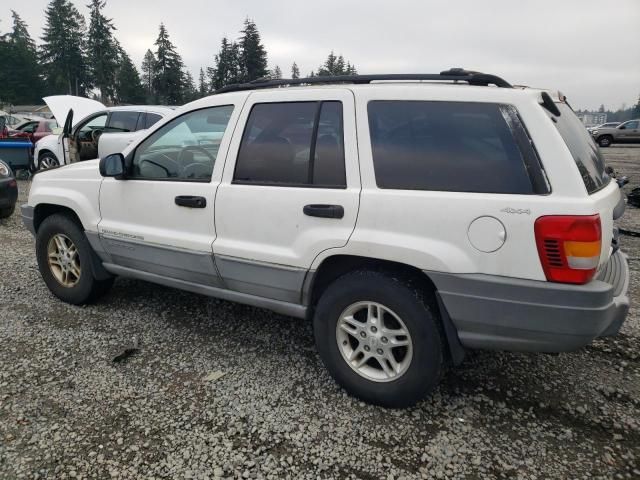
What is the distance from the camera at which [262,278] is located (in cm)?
291

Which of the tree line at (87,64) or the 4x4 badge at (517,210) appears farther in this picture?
the tree line at (87,64)

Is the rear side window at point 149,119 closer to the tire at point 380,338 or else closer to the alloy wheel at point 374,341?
the tire at point 380,338

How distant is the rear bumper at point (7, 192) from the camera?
726 cm

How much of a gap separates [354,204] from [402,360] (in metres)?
0.95

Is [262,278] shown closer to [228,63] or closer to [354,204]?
[354,204]

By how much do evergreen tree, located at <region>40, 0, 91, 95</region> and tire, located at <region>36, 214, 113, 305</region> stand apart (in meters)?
90.5

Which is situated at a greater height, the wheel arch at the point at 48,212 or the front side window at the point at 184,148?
the front side window at the point at 184,148

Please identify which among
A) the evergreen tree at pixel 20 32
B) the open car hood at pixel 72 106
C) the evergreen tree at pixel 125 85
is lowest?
the open car hood at pixel 72 106

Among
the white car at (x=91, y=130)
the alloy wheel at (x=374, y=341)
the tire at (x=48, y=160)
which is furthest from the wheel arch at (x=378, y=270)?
the tire at (x=48, y=160)

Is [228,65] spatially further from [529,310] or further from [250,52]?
[529,310]

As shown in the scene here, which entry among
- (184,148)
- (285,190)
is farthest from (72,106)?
(285,190)

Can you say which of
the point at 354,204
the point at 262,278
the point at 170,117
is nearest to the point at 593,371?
the point at 354,204

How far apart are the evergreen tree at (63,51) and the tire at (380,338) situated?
93028 millimetres

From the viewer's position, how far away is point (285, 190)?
273 centimetres
